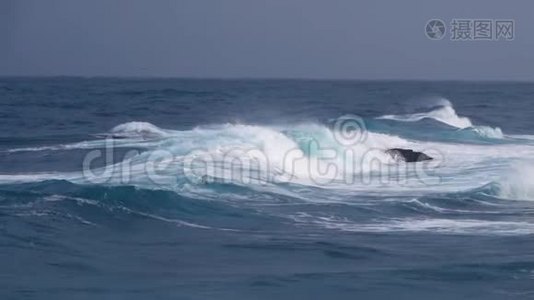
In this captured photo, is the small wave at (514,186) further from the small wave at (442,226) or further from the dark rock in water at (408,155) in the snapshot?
the dark rock in water at (408,155)

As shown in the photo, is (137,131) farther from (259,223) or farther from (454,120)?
(259,223)

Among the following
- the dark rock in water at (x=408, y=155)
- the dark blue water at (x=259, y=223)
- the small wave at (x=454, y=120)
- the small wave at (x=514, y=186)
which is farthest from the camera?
the small wave at (x=454, y=120)

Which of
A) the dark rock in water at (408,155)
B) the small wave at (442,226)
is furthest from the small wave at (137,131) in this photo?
the small wave at (442,226)

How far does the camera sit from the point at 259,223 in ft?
49.1

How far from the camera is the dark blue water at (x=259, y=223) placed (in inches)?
439

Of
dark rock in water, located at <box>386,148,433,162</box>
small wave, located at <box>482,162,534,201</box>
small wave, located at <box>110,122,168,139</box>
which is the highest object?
small wave, located at <box>110,122,168,139</box>

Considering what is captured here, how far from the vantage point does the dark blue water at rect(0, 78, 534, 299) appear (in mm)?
11148

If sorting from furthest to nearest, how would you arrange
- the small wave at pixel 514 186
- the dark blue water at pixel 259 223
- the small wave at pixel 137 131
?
1. the small wave at pixel 137 131
2. the small wave at pixel 514 186
3. the dark blue water at pixel 259 223

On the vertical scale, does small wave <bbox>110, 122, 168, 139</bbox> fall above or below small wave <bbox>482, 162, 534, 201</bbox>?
above

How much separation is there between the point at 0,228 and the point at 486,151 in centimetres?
1683

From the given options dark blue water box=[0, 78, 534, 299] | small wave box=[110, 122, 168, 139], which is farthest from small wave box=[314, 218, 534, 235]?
small wave box=[110, 122, 168, 139]

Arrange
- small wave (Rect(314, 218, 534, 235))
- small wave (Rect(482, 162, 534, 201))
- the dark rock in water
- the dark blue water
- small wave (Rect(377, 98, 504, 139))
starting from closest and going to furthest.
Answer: the dark blue water → small wave (Rect(314, 218, 534, 235)) → small wave (Rect(482, 162, 534, 201)) → the dark rock in water → small wave (Rect(377, 98, 504, 139))

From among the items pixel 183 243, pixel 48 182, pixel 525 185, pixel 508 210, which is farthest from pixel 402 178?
pixel 183 243

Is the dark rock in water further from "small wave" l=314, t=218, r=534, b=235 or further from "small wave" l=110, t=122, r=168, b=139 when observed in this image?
"small wave" l=314, t=218, r=534, b=235
